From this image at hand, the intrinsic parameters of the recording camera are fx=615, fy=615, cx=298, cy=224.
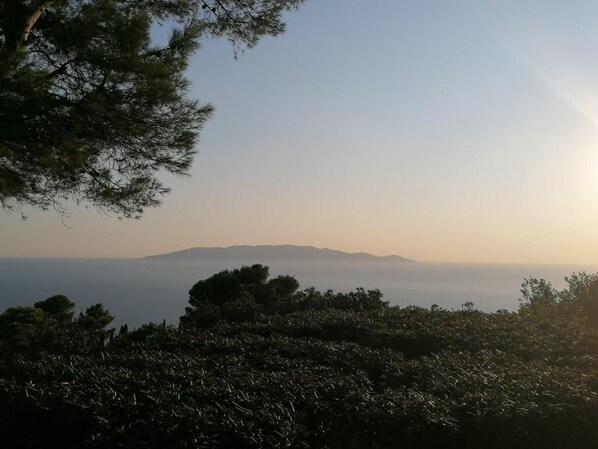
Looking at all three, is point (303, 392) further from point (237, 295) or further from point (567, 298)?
point (567, 298)

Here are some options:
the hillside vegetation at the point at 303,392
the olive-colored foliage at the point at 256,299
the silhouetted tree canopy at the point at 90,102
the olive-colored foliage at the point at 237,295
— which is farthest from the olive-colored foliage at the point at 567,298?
the silhouetted tree canopy at the point at 90,102

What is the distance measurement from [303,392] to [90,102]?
182 inches

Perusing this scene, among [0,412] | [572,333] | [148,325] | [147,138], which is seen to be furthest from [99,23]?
[572,333]

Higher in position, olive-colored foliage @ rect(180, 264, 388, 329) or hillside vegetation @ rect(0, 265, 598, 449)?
olive-colored foliage @ rect(180, 264, 388, 329)

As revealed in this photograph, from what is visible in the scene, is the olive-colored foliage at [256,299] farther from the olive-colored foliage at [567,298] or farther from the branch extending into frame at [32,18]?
the branch extending into frame at [32,18]

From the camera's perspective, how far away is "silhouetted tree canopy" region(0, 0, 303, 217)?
7.02 m

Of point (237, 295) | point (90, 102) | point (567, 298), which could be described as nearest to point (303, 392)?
point (90, 102)

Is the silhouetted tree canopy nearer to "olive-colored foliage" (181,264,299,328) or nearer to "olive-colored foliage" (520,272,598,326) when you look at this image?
"olive-colored foliage" (181,264,299,328)

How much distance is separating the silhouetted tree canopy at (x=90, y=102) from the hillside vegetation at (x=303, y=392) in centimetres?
216

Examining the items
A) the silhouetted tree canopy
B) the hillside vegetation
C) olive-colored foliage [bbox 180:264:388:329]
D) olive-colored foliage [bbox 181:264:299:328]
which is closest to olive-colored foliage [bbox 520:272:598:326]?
olive-colored foliage [bbox 180:264:388:329]

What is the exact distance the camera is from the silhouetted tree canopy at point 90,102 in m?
7.02

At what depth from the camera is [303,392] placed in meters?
4.16

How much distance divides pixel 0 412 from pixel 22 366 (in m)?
0.85

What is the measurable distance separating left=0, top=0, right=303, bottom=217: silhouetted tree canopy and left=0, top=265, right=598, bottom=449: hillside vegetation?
7.07 feet
